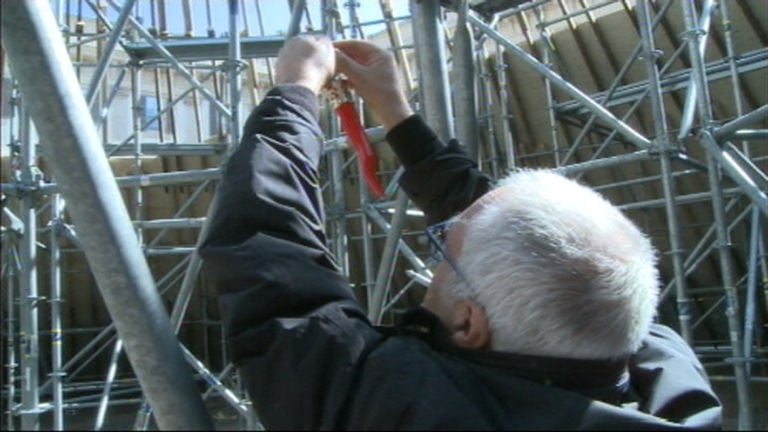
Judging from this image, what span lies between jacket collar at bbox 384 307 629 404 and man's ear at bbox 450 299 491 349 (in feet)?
0.06

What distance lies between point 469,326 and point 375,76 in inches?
28.8

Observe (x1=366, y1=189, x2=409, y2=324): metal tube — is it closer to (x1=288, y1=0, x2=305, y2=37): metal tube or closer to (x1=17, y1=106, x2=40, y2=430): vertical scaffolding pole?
(x1=288, y1=0, x2=305, y2=37): metal tube

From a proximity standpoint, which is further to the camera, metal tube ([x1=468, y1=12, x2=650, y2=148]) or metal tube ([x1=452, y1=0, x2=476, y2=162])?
metal tube ([x1=468, y1=12, x2=650, y2=148])

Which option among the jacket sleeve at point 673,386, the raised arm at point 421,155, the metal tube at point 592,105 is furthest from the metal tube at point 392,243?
the metal tube at point 592,105

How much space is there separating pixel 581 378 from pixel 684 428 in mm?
179

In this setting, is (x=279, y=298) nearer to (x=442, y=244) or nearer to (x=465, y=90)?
(x=442, y=244)

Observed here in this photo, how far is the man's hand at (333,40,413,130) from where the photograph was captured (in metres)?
1.72

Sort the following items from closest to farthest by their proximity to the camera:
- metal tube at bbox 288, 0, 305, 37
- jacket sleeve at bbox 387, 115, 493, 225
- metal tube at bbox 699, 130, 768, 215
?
jacket sleeve at bbox 387, 115, 493, 225 → metal tube at bbox 288, 0, 305, 37 → metal tube at bbox 699, 130, 768, 215

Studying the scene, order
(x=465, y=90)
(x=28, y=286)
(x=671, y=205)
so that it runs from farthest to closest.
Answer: (x=28, y=286) → (x=671, y=205) → (x=465, y=90)

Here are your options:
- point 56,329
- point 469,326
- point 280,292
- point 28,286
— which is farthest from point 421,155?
point 56,329

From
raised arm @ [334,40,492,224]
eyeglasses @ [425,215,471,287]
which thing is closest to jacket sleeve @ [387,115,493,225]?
raised arm @ [334,40,492,224]

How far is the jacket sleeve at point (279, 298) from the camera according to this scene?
1118 millimetres

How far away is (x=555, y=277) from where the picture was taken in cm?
115

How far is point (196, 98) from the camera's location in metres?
11.7
